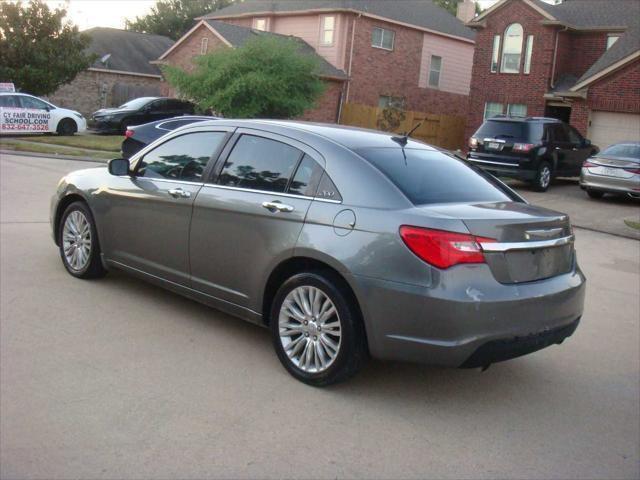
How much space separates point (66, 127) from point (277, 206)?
23.9 meters

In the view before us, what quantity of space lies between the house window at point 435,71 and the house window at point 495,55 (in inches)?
291

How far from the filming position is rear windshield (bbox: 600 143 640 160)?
18.1 metres

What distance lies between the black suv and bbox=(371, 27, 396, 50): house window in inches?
674

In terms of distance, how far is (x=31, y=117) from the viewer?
83.6ft

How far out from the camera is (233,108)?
981 inches

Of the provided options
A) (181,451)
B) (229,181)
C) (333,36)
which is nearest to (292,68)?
Answer: (333,36)

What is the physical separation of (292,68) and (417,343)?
22044 millimetres

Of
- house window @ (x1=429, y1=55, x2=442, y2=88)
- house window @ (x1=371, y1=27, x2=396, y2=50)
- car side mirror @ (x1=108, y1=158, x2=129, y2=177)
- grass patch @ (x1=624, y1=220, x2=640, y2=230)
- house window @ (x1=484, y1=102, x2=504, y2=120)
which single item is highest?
house window @ (x1=371, y1=27, x2=396, y2=50)

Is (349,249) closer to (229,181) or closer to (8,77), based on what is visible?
(229,181)

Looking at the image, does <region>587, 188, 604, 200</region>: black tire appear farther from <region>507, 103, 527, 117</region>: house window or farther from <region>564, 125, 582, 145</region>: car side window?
<region>507, 103, 527, 117</region>: house window

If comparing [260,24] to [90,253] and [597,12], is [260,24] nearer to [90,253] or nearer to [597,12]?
[597,12]

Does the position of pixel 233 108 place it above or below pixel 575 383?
above

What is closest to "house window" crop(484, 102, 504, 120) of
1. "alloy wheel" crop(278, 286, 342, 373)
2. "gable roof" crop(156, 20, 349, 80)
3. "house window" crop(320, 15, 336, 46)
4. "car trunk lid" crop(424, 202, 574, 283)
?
"gable roof" crop(156, 20, 349, 80)

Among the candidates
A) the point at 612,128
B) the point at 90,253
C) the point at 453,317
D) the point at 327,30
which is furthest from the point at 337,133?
the point at 327,30
